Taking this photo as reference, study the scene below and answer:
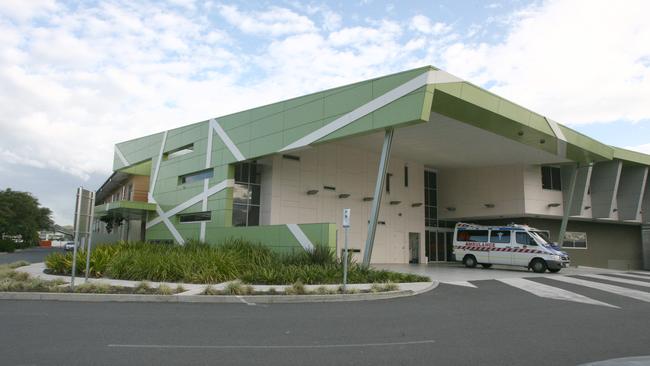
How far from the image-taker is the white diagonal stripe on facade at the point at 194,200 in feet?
81.4

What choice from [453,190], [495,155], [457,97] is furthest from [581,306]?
[453,190]

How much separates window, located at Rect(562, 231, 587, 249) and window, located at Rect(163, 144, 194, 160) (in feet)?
93.5

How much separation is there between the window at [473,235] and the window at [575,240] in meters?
14.0

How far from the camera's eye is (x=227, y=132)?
25.5 m

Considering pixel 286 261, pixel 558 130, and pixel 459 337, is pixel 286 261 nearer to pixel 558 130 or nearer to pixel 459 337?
pixel 459 337

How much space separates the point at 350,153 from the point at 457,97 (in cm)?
1116

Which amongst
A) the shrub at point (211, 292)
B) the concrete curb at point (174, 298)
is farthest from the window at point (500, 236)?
the shrub at point (211, 292)

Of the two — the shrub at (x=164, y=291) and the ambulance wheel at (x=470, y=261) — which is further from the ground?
the ambulance wheel at (x=470, y=261)

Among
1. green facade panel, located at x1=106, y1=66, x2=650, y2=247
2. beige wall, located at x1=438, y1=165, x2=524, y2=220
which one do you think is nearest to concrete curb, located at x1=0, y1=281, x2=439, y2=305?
green facade panel, located at x1=106, y1=66, x2=650, y2=247

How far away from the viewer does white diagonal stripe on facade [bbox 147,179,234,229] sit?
24797 millimetres

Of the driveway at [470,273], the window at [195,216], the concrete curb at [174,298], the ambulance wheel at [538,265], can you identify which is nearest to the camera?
the concrete curb at [174,298]

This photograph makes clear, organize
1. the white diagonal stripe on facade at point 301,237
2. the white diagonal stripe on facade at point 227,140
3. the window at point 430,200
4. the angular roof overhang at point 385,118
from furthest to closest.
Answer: the window at point 430,200
the white diagonal stripe on facade at point 227,140
the white diagonal stripe on facade at point 301,237
the angular roof overhang at point 385,118

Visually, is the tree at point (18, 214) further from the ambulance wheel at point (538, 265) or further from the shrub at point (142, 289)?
the ambulance wheel at point (538, 265)

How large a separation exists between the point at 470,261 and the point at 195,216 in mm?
16184
